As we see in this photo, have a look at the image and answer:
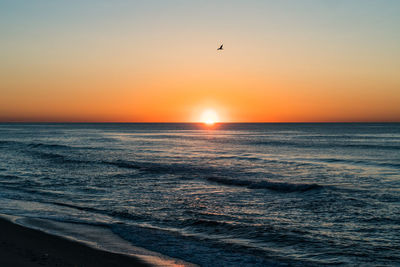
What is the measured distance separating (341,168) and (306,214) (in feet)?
51.2

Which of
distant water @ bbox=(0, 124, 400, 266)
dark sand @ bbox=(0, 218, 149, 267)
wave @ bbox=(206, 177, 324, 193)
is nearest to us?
dark sand @ bbox=(0, 218, 149, 267)

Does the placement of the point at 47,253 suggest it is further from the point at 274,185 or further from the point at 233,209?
the point at 274,185

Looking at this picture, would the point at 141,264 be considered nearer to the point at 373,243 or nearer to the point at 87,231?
the point at 87,231

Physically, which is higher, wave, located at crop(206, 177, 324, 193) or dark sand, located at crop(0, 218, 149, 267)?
dark sand, located at crop(0, 218, 149, 267)

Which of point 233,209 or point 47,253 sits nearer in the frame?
point 47,253

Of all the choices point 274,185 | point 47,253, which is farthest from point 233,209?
point 47,253

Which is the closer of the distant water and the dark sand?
the dark sand

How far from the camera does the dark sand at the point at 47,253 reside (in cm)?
764

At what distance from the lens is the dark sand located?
7640 mm

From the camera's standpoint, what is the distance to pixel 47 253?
830cm

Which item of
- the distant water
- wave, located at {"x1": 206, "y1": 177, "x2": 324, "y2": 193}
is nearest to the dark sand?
the distant water

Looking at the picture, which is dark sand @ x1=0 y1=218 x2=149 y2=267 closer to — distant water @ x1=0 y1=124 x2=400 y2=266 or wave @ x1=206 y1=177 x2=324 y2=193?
distant water @ x1=0 y1=124 x2=400 y2=266

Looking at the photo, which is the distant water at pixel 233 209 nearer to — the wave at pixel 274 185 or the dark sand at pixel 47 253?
the wave at pixel 274 185

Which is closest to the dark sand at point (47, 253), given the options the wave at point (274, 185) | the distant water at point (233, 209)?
the distant water at point (233, 209)
